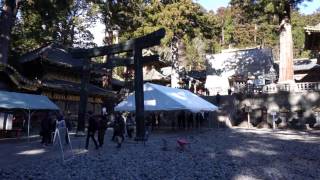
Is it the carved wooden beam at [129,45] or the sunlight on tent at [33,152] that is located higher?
the carved wooden beam at [129,45]

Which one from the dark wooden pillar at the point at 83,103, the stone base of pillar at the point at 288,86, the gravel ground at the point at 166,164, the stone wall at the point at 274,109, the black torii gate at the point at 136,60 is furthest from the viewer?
the stone base of pillar at the point at 288,86

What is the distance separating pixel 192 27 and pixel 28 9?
17557 mm

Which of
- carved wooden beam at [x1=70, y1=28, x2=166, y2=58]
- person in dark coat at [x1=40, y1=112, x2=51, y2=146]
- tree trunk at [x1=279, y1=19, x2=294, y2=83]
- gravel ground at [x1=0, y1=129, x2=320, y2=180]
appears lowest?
gravel ground at [x1=0, y1=129, x2=320, y2=180]

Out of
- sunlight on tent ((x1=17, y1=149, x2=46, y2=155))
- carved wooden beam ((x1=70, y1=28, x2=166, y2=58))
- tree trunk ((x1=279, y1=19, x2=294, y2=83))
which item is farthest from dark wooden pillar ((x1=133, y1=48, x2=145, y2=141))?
tree trunk ((x1=279, y1=19, x2=294, y2=83))

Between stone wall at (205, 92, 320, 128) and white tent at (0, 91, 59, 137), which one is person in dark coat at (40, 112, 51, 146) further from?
stone wall at (205, 92, 320, 128)

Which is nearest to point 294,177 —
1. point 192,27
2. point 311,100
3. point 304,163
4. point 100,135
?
point 304,163

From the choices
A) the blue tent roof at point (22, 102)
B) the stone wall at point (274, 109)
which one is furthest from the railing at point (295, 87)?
the blue tent roof at point (22, 102)

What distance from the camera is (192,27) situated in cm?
3803

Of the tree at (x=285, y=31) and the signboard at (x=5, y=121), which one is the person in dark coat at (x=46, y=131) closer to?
the signboard at (x=5, y=121)

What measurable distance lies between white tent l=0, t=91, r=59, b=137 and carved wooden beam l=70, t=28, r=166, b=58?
315cm

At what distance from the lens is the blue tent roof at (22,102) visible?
16077 millimetres

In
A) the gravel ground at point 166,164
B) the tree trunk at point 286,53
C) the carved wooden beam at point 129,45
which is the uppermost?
the tree trunk at point 286,53

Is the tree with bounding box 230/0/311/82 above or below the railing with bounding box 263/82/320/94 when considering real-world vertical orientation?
above

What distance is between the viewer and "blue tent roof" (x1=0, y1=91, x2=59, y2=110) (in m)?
16.1
